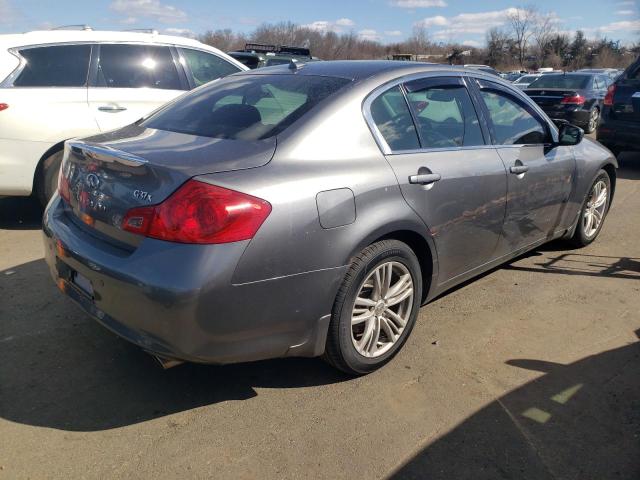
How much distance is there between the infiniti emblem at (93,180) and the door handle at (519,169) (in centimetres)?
254

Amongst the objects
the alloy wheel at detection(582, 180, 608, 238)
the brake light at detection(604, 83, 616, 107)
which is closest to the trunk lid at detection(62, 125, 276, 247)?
the alloy wheel at detection(582, 180, 608, 238)

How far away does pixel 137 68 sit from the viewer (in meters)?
5.79

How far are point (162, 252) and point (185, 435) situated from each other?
86 cm

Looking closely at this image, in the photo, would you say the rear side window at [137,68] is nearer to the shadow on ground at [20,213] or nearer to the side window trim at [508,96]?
the shadow on ground at [20,213]

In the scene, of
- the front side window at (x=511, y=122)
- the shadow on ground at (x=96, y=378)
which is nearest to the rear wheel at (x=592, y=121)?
the front side window at (x=511, y=122)

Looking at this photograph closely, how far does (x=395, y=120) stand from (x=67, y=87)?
3665 mm

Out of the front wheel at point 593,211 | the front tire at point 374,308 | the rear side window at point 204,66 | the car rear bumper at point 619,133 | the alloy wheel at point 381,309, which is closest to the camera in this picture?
the front tire at point 374,308

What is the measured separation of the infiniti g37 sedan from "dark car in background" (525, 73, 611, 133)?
964cm

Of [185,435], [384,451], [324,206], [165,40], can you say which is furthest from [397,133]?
[165,40]

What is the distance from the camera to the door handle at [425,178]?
301 centimetres

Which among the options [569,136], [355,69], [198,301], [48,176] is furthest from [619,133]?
[198,301]

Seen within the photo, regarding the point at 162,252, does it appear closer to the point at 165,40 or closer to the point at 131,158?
the point at 131,158

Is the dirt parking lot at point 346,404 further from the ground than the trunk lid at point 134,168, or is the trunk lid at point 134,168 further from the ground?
the trunk lid at point 134,168

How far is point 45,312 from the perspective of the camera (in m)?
3.62
